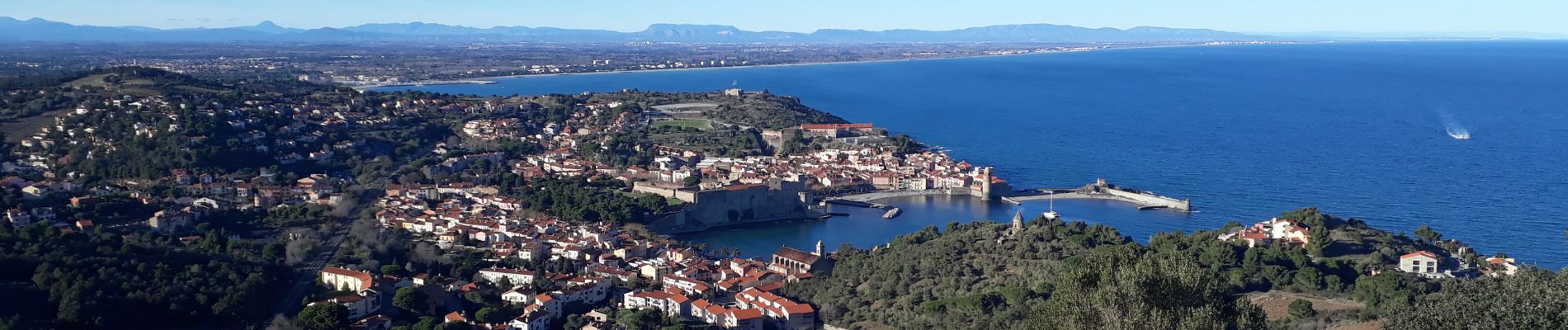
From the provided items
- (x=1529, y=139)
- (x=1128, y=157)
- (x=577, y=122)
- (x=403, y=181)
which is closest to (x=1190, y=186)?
(x=1128, y=157)

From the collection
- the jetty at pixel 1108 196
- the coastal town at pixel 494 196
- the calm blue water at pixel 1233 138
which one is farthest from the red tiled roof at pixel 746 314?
the jetty at pixel 1108 196

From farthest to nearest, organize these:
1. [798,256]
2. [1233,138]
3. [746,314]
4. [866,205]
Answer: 1. [1233,138]
2. [866,205]
3. [798,256]
4. [746,314]

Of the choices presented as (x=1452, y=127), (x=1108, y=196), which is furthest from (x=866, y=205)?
(x=1452, y=127)

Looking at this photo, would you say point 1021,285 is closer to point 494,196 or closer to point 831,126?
point 494,196

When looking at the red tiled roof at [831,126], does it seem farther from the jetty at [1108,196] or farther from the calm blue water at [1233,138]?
the jetty at [1108,196]

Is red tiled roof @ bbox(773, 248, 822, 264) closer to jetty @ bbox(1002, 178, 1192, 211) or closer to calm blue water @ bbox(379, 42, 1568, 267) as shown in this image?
calm blue water @ bbox(379, 42, 1568, 267)

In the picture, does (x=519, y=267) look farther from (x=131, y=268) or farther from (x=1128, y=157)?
(x=1128, y=157)

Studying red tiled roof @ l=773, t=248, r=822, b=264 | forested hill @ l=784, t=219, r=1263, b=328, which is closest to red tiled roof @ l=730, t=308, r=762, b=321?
forested hill @ l=784, t=219, r=1263, b=328
